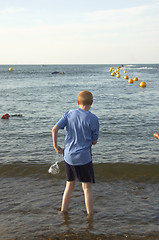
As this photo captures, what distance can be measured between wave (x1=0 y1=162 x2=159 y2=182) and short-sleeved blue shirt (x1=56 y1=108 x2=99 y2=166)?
2.19m

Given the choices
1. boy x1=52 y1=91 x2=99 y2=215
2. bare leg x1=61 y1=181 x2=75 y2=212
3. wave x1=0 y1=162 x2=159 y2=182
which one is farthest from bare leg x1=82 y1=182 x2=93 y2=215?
wave x1=0 y1=162 x2=159 y2=182

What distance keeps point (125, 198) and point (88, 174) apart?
1.51 metres

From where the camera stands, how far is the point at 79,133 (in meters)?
3.76

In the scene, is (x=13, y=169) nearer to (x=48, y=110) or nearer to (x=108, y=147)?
(x=108, y=147)

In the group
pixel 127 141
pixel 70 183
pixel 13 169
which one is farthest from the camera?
pixel 127 141

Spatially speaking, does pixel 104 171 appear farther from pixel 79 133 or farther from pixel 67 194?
pixel 79 133

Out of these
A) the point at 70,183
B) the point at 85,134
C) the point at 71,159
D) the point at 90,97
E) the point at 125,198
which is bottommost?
the point at 125,198

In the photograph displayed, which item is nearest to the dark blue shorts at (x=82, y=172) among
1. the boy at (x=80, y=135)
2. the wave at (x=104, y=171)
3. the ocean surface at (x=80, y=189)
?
the boy at (x=80, y=135)

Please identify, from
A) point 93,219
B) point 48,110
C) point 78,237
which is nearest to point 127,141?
point 93,219

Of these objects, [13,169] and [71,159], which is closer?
[71,159]

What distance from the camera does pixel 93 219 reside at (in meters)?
4.19

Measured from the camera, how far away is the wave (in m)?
6.13

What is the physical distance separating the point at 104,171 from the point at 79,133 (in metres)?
2.92

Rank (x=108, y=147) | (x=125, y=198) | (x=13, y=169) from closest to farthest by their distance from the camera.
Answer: (x=125, y=198) → (x=13, y=169) → (x=108, y=147)
